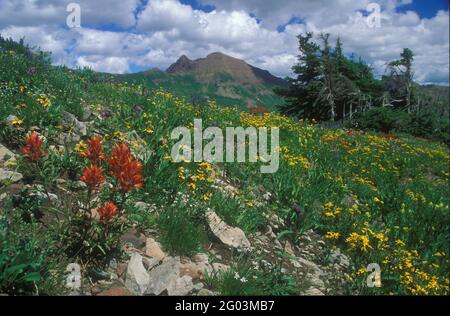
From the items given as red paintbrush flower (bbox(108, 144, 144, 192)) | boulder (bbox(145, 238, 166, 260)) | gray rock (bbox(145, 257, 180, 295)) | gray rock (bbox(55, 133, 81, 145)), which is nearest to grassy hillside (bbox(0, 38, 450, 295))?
gray rock (bbox(55, 133, 81, 145))

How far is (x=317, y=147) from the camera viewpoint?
10.5 metres

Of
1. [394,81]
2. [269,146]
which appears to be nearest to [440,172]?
[269,146]

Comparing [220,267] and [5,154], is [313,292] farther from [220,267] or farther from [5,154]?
[5,154]

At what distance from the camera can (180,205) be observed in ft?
18.1

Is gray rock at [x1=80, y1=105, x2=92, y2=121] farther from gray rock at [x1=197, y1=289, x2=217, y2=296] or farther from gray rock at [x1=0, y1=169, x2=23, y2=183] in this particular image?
gray rock at [x1=197, y1=289, x2=217, y2=296]

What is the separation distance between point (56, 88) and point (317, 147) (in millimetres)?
6270

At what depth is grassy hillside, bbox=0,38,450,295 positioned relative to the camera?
423 cm

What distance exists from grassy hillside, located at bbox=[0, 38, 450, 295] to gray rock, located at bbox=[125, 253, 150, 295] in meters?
0.28

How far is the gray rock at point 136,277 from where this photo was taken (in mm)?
3969

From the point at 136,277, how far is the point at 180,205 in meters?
1.61

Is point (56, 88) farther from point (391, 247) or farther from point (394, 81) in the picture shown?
point (394, 81)

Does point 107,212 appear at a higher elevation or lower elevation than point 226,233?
higher

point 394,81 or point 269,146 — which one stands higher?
point 394,81

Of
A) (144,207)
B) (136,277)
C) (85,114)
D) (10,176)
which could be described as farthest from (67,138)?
(136,277)
